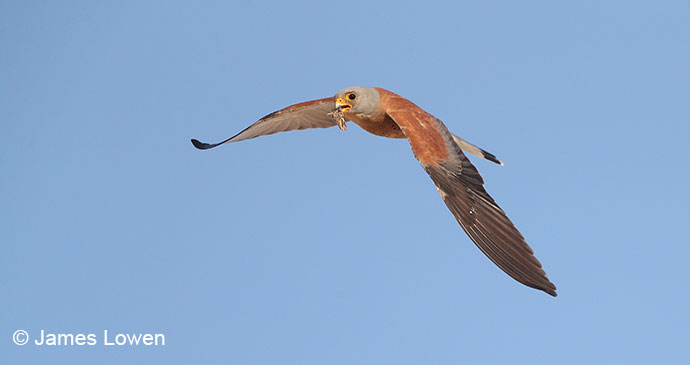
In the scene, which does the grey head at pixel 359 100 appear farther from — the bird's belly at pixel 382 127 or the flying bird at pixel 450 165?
the bird's belly at pixel 382 127

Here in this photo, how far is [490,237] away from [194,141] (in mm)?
5682

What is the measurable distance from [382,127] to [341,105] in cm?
70

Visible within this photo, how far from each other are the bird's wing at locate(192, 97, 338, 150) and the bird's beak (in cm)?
122

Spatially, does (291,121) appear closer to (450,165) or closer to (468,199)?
(450,165)

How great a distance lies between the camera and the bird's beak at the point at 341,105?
9305 millimetres

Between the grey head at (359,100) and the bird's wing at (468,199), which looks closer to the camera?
the bird's wing at (468,199)

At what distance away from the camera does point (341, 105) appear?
9320 millimetres

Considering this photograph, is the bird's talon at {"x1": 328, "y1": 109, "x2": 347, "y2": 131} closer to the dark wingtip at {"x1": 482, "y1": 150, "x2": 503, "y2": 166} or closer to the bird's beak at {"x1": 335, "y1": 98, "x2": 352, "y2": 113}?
the bird's beak at {"x1": 335, "y1": 98, "x2": 352, "y2": 113}

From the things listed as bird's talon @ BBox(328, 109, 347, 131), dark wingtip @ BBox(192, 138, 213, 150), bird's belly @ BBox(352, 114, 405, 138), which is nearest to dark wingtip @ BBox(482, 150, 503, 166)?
bird's belly @ BBox(352, 114, 405, 138)

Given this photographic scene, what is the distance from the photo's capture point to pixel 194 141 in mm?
11523

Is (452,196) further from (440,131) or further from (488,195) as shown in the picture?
(440,131)

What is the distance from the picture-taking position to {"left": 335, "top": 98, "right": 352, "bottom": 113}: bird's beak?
9.30 metres

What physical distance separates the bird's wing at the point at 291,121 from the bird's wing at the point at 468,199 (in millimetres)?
1918

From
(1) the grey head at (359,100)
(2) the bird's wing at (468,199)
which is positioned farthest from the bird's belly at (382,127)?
(2) the bird's wing at (468,199)
